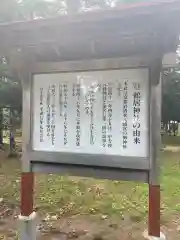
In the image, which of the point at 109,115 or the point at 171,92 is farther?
the point at 171,92

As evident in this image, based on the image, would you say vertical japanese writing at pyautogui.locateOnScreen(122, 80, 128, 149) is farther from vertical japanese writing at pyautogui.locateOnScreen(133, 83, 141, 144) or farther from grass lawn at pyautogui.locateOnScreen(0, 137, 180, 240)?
grass lawn at pyautogui.locateOnScreen(0, 137, 180, 240)

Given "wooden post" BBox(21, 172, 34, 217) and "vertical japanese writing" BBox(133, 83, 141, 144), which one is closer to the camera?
"vertical japanese writing" BBox(133, 83, 141, 144)


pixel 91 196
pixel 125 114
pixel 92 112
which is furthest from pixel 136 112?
pixel 91 196

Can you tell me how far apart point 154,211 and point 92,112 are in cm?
151

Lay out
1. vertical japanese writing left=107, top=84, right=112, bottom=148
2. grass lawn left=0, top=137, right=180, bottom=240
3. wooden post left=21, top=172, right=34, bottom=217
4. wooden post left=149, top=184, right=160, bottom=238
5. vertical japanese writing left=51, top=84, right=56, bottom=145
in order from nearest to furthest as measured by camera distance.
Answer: wooden post left=149, top=184, right=160, bottom=238 < vertical japanese writing left=107, top=84, right=112, bottom=148 < vertical japanese writing left=51, top=84, right=56, bottom=145 < wooden post left=21, top=172, right=34, bottom=217 < grass lawn left=0, top=137, right=180, bottom=240

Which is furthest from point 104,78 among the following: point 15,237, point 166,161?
point 166,161

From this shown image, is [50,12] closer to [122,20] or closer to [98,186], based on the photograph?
[98,186]

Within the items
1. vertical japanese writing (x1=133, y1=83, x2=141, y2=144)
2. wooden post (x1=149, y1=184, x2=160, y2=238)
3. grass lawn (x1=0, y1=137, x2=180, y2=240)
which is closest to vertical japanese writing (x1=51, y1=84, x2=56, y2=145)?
vertical japanese writing (x1=133, y1=83, x2=141, y2=144)

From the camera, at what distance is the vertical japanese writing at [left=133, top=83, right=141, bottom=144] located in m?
4.05

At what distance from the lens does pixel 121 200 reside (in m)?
7.84

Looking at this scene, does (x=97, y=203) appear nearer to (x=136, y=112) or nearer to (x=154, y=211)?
(x=154, y=211)

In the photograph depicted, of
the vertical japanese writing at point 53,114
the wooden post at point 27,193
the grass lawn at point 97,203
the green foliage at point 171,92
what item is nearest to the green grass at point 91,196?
the grass lawn at point 97,203

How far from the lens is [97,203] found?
296 inches

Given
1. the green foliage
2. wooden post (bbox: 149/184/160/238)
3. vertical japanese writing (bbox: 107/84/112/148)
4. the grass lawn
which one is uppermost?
the green foliage
